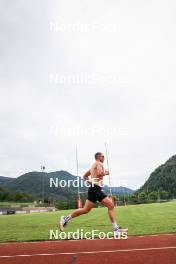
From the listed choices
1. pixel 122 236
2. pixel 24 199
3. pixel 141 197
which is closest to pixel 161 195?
pixel 141 197

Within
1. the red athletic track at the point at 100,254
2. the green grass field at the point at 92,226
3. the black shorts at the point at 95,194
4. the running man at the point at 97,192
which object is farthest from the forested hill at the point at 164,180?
the red athletic track at the point at 100,254

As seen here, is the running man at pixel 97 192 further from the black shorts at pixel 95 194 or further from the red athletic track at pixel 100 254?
the red athletic track at pixel 100 254

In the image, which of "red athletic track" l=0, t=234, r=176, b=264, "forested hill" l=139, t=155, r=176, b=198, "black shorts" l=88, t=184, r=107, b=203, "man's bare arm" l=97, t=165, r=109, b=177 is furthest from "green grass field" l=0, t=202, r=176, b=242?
"forested hill" l=139, t=155, r=176, b=198

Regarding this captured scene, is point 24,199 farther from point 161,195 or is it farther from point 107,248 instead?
point 107,248

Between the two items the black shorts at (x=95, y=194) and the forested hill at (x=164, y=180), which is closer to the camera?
the black shorts at (x=95, y=194)

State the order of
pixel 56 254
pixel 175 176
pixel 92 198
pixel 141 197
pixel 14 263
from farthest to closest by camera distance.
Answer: pixel 175 176
pixel 141 197
pixel 92 198
pixel 56 254
pixel 14 263

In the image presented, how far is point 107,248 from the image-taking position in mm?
6316

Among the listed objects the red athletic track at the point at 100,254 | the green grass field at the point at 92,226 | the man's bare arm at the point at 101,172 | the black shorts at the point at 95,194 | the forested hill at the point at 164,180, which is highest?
the forested hill at the point at 164,180

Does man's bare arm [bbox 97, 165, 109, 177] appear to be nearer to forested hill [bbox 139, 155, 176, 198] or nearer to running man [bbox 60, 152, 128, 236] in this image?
running man [bbox 60, 152, 128, 236]

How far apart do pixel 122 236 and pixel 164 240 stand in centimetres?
135

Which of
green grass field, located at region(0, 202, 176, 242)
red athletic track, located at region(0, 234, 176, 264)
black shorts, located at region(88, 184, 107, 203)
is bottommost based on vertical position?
red athletic track, located at region(0, 234, 176, 264)

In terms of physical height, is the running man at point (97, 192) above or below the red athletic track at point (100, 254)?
above

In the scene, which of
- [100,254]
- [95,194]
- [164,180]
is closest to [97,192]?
[95,194]

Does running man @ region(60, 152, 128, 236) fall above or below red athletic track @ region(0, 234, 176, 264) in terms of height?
above
